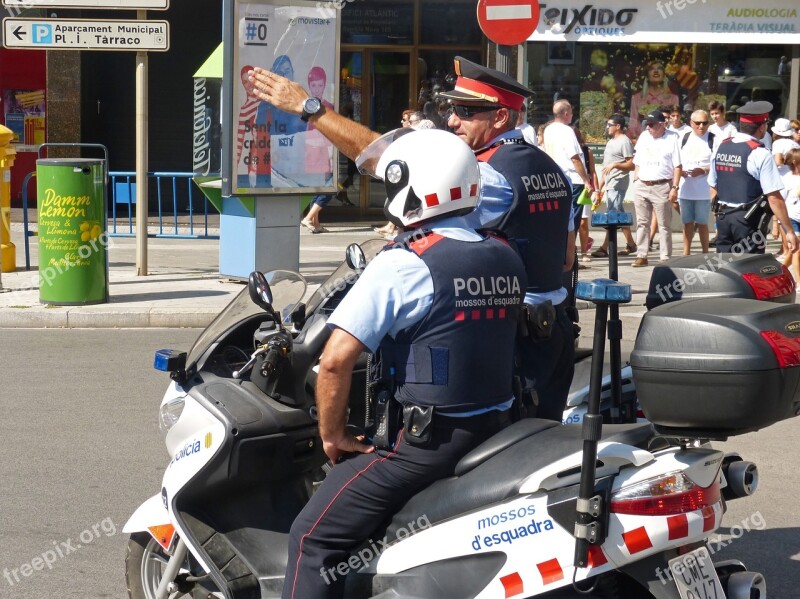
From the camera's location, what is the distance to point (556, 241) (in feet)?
14.4

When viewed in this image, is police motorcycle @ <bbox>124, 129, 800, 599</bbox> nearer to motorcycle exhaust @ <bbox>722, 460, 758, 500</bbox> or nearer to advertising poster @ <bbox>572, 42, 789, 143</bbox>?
motorcycle exhaust @ <bbox>722, 460, 758, 500</bbox>

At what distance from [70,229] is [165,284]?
1.50 meters

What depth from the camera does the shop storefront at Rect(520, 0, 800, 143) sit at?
16.6 meters

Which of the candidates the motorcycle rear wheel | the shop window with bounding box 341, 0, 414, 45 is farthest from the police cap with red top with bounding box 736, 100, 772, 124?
the shop window with bounding box 341, 0, 414, 45

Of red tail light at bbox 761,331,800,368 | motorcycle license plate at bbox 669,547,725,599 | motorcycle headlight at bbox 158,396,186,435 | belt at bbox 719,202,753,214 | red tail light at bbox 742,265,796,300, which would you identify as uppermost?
belt at bbox 719,202,753,214

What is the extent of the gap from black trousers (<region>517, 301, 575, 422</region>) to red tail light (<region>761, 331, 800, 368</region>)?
124cm

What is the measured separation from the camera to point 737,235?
9.26 meters

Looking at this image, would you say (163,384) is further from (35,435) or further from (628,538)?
(628,538)

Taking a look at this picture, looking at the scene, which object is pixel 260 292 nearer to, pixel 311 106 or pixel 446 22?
pixel 311 106

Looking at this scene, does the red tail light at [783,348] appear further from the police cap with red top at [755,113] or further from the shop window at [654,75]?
the shop window at [654,75]

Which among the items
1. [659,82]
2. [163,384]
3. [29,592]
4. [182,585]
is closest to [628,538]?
[182,585]

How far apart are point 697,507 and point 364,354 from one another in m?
1.29

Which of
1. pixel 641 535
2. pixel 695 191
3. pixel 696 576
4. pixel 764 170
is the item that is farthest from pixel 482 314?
pixel 695 191

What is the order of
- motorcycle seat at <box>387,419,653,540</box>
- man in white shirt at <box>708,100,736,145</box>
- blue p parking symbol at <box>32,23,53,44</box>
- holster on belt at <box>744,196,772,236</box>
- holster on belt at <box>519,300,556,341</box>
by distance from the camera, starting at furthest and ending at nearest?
1. man in white shirt at <box>708,100,736,145</box>
2. blue p parking symbol at <box>32,23,53,44</box>
3. holster on belt at <box>744,196,772,236</box>
4. holster on belt at <box>519,300,556,341</box>
5. motorcycle seat at <box>387,419,653,540</box>
